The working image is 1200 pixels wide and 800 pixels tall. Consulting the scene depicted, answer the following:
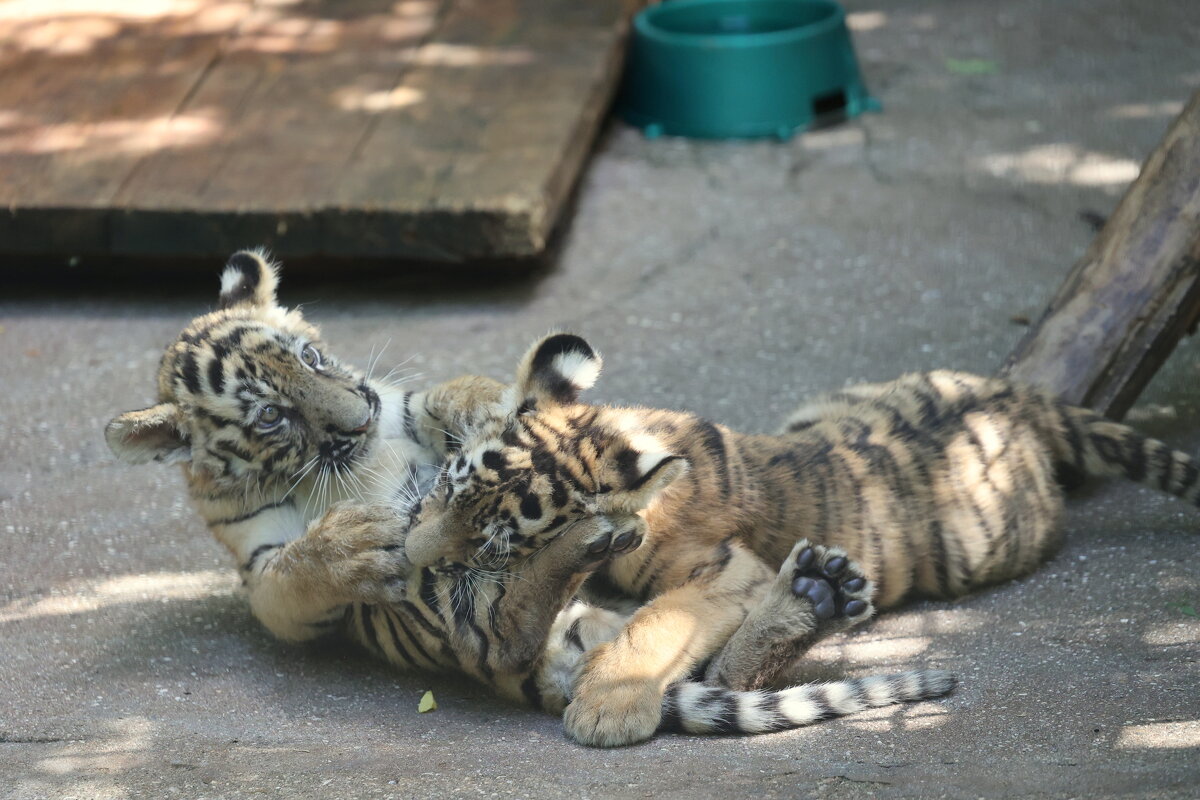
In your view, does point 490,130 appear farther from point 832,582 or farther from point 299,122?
point 832,582

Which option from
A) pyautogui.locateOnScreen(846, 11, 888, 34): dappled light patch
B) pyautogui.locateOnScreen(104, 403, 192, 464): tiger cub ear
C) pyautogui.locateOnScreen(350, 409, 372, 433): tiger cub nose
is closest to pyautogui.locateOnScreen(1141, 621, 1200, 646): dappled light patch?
pyautogui.locateOnScreen(350, 409, 372, 433): tiger cub nose

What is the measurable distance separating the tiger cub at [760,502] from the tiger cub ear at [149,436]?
2.24ft

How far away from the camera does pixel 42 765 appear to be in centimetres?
250

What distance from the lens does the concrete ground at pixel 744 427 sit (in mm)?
2465

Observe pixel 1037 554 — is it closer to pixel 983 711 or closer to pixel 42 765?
pixel 983 711

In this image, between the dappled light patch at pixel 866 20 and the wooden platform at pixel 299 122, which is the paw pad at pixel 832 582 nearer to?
the wooden platform at pixel 299 122

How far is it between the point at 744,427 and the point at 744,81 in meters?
2.76

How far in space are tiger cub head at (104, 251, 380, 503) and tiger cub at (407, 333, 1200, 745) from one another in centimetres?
39

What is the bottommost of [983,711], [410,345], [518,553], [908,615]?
[410,345]

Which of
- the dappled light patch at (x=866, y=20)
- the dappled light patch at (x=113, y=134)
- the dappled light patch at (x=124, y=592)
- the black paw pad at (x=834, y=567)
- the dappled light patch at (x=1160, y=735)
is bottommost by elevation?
the dappled light patch at (x=124, y=592)

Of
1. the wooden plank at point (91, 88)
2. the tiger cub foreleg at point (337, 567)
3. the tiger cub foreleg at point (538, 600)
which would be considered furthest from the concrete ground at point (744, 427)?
the wooden plank at point (91, 88)

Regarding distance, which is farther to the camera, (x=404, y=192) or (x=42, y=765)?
(x=404, y=192)

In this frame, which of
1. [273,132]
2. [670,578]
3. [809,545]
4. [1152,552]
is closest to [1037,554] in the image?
[1152,552]

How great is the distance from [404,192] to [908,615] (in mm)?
2685
